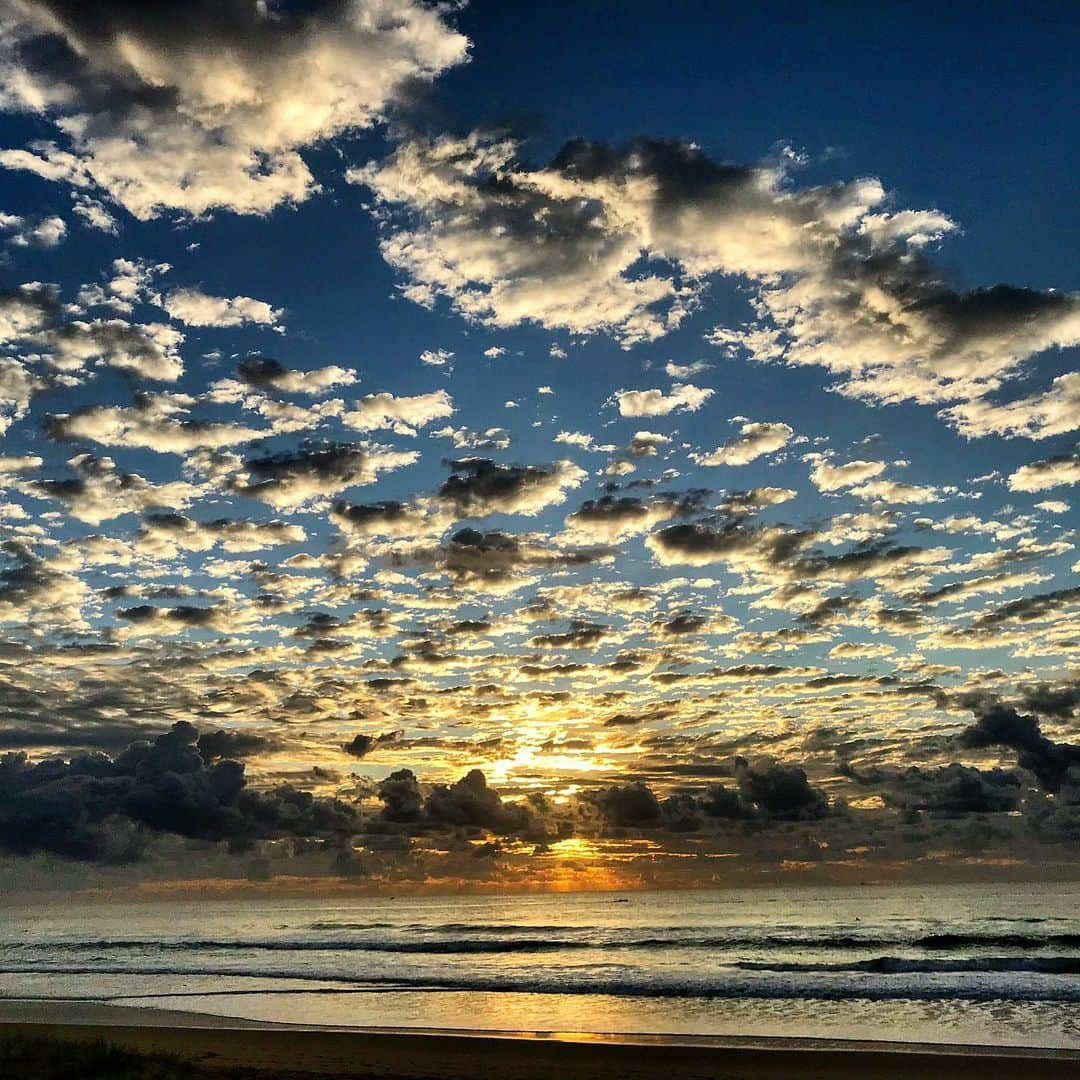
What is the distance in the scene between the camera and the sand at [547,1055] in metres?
23.8

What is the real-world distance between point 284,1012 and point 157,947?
59746 mm

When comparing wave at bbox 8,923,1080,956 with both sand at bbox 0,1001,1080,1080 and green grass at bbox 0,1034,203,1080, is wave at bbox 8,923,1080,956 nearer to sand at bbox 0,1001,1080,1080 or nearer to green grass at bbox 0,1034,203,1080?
sand at bbox 0,1001,1080,1080

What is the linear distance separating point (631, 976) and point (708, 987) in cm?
732

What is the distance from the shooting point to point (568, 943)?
3307 inches

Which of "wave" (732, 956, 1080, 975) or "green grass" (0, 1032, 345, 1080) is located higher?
"green grass" (0, 1032, 345, 1080)

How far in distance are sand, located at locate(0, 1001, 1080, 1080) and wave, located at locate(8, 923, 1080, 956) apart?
4829 centimetres

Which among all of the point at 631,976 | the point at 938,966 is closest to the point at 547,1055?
the point at 631,976

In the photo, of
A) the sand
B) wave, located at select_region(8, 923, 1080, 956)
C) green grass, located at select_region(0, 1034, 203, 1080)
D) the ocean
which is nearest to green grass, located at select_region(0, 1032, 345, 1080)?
green grass, located at select_region(0, 1034, 203, 1080)

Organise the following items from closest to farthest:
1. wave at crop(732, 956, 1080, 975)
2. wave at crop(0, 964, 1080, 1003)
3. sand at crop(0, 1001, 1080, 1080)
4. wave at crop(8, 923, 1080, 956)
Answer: sand at crop(0, 1001, 1080, 1080) → wave at crop(0, 964, 1080, 1003) → wave at crop(732, 956, 1080, 975) → wave at crop(8, 923, 1080, 956)

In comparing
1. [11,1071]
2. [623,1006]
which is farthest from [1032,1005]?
[11,1071]

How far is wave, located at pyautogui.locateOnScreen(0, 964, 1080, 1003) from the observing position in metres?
42.7

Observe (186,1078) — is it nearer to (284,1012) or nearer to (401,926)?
(284,1012)

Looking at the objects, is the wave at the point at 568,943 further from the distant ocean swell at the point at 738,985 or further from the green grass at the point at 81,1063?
the green grass at the point at 81,1063

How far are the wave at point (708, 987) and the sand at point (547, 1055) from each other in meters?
15.6
